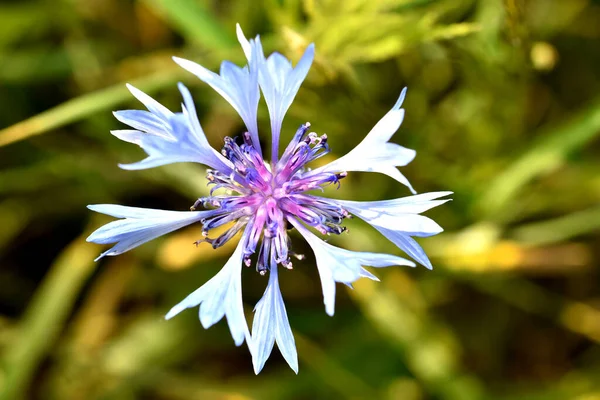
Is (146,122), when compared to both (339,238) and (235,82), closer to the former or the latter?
(235,82)

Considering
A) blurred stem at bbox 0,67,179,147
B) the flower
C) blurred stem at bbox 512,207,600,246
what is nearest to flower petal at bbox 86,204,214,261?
the flower

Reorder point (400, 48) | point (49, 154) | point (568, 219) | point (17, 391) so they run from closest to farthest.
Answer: point (400, 48)
point (568, 219)
point (17, 391)
point (49, 154)

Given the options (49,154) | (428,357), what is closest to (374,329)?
(428,357)

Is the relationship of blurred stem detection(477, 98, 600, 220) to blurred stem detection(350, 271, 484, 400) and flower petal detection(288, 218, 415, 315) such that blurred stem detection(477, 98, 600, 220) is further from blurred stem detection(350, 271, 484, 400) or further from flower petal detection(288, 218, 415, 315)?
flower petal detection(288, 218, 415, 315)

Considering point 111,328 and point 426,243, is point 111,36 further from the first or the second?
point 426,243

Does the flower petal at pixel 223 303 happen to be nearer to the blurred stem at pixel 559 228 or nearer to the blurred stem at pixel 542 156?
the blurred stem at pixel 542 156

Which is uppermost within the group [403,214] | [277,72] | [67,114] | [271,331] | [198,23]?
[198,23]

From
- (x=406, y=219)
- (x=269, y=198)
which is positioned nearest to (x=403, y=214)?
(x=406, y=219)

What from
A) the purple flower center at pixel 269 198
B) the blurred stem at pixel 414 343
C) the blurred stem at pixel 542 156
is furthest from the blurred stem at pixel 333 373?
the purple flower center at pixel 269 198
